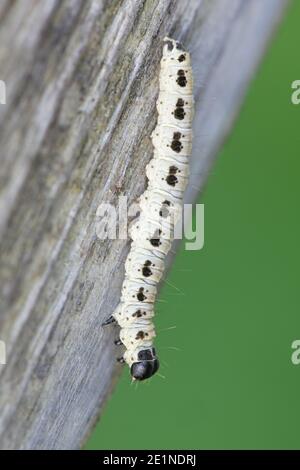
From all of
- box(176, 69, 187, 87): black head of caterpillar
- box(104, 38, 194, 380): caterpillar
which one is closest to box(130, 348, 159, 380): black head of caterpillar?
box(104, 38, 194, 380): caterpillar

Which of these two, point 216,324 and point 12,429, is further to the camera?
point 216,324

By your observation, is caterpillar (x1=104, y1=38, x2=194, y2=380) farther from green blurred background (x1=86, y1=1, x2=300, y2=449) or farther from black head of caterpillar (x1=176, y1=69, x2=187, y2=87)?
green blurred background (x1=86, y1=1, x2=300, y2=449)

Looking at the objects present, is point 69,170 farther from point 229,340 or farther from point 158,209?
point 229,340

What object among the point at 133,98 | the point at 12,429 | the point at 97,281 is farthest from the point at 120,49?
the point at 12,429

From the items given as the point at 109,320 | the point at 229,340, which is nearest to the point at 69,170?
the point at 109,320

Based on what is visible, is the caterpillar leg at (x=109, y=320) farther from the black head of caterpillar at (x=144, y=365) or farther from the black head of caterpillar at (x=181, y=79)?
the black head of caterpillar at (x=181, y=79)

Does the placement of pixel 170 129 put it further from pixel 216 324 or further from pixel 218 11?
pixel 216 324
